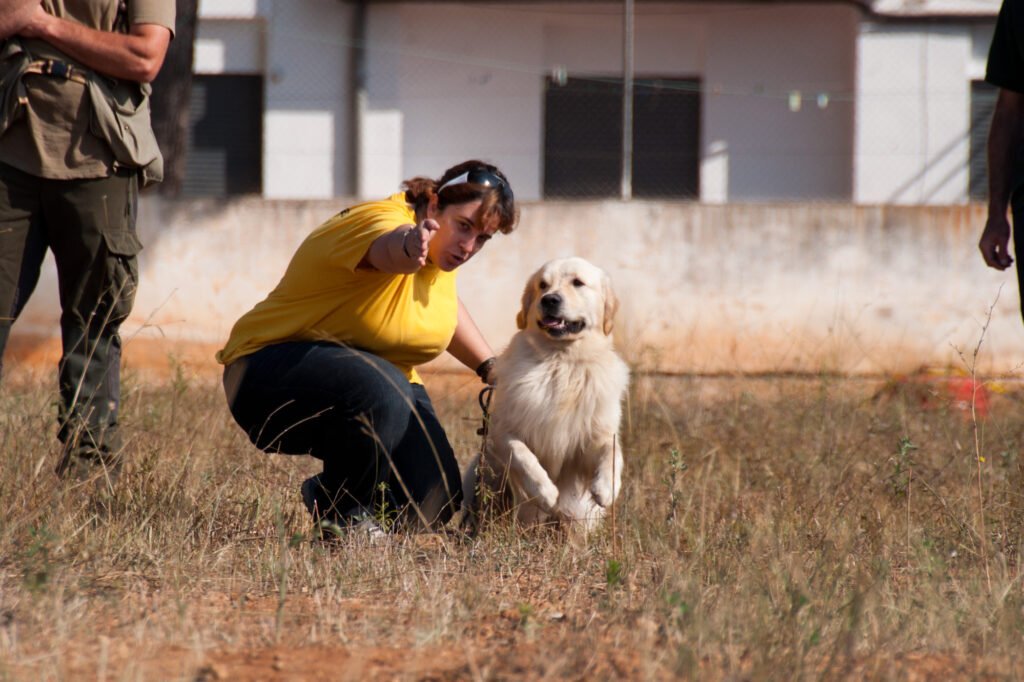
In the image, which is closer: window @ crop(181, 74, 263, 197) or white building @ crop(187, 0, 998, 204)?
white building @ crop(187, 0, 998, 204)

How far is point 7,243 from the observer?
3758 mm

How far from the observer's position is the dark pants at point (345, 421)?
3807mm

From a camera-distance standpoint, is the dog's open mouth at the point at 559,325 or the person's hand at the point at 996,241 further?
the dog's open mouth at the point at 559,325

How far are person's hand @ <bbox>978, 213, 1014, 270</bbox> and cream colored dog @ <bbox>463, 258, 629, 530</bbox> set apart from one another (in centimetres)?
132

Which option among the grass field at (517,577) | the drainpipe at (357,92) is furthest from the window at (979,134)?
the grass field at (517,577)

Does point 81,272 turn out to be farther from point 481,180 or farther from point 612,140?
point 612,140

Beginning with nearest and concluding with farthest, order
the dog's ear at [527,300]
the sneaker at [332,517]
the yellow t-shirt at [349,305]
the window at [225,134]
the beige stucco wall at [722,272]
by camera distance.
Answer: the sneaker at [332,517] < the yellow t-shirt at [349,305] < the dog's ear at [527,300] < the beige stucco wall at [722,272] < the window at [225,134]

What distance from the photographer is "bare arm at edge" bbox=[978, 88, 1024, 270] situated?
11.8 ft

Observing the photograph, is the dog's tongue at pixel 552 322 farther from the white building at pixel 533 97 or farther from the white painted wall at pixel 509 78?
the white painted wall at pixel 509 78

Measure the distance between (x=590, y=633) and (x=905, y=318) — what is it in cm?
600

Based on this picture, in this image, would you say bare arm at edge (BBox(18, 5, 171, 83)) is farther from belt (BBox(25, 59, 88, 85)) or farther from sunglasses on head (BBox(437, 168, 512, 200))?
sunglasses on head (BBox(437, 168, 512, 200))

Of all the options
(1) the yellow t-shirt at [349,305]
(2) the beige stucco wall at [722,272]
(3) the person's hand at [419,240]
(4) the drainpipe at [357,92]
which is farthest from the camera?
(4) the drainpipe at [357,92]

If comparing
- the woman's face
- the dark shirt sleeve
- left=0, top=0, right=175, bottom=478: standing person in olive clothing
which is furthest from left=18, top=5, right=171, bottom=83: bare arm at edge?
the dark shirt sleeve

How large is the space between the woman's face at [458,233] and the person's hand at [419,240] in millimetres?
303
